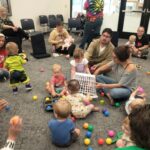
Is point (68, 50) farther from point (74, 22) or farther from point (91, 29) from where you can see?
point (74, 22)

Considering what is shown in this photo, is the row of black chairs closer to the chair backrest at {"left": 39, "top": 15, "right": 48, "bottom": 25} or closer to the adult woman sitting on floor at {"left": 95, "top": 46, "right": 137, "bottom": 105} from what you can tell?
the chair backrest at {"left": 39, "top": 15, "right": 48, "bottom": 25}

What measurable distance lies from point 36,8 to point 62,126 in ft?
16.7

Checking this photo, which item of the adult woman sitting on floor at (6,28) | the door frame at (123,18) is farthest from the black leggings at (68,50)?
the door frame at (123,18)

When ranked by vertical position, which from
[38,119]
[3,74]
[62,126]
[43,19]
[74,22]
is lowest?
[38,119]

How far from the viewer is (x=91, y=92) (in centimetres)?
284

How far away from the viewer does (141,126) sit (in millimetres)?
902

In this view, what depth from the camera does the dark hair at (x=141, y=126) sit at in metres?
0.90

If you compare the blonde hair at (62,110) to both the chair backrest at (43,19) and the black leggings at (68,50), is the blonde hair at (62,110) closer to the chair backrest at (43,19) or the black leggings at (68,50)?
the black leggings at (68,50)

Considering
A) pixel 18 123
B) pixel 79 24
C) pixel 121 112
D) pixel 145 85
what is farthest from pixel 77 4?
pixel 18 123

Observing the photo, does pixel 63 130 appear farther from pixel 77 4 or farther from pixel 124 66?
pixel 77 4

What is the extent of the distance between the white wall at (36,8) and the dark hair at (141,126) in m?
5.26

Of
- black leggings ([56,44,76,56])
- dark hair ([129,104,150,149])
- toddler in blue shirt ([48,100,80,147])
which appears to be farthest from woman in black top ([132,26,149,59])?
dark hair ([129,104,150,149])

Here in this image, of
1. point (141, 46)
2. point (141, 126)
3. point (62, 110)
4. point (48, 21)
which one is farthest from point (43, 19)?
point (141, 126)

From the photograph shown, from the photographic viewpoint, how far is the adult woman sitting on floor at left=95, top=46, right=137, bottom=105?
250 cm
